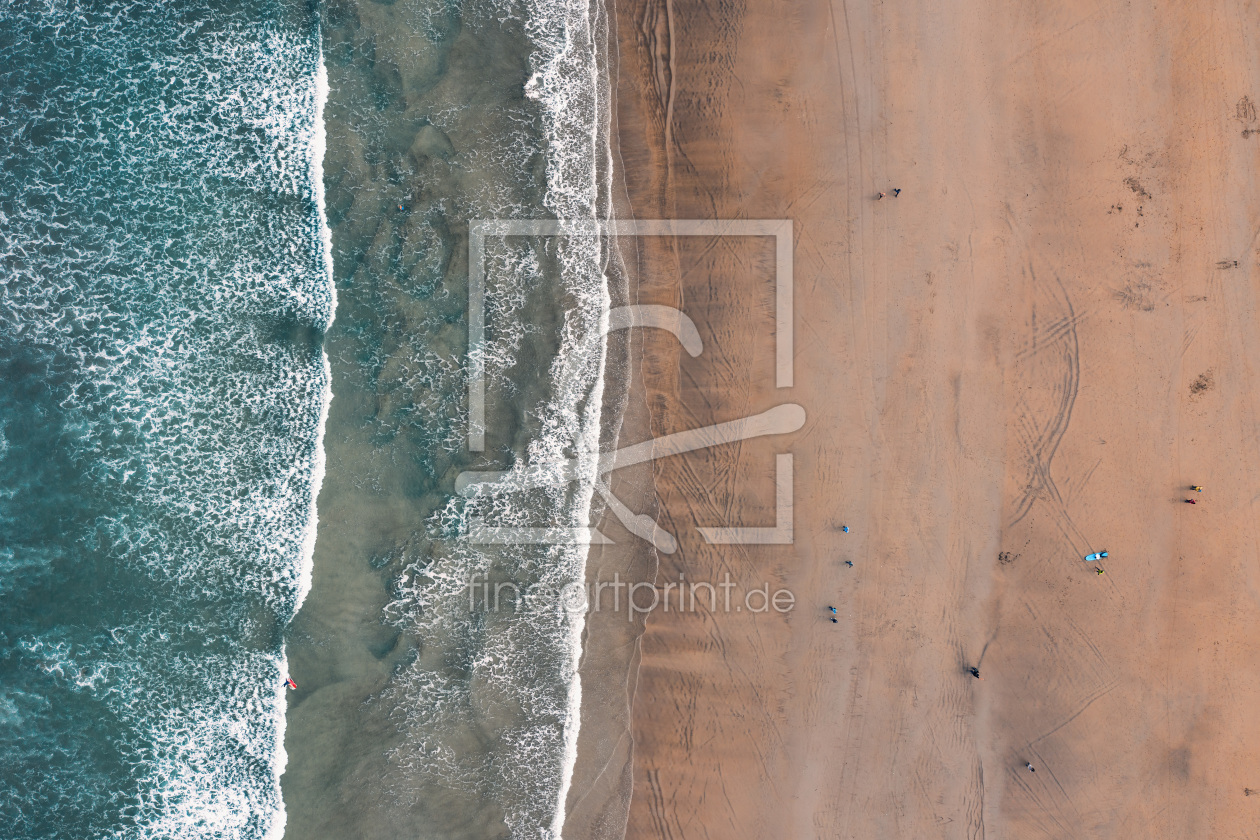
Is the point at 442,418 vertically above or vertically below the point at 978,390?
below

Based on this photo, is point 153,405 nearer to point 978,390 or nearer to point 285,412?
point 285,412

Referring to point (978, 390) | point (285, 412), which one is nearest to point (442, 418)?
point (285, 412)

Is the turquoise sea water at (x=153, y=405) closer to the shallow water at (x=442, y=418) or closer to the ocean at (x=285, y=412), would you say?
the ocean at (x=285, y=412)

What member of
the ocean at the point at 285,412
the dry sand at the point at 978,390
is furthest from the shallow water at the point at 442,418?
the dry sand at the point at 978,390

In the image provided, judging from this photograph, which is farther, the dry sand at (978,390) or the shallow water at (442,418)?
the dry sand at (978,390)

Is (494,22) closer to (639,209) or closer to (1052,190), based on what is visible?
(639,209)

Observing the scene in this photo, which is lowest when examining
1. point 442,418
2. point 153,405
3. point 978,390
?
point 442,418
